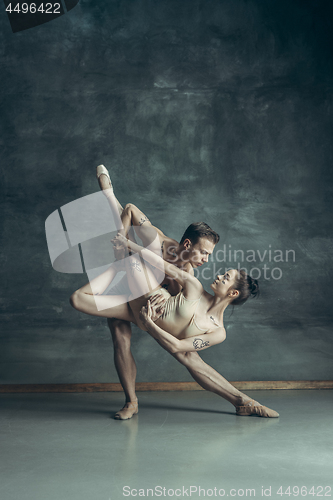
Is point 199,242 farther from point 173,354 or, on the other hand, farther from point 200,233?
point 173,354

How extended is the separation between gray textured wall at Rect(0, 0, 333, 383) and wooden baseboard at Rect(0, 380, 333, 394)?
0.31 feet

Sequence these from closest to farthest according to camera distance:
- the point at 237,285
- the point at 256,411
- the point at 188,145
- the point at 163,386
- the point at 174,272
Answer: the point at 174,272
the point at 237,285
the point at 256,411
the point at 163,386
the point at 188,145

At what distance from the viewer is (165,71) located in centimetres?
474

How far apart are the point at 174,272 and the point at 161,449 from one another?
113 cm

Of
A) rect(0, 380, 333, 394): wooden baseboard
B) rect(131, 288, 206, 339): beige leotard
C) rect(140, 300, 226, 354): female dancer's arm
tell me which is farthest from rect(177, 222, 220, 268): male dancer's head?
rect(0, 380, 333, 394): wooden baseboard

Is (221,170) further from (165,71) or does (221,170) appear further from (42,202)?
(42,202)

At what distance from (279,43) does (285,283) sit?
2.43 metres

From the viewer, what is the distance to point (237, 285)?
338cm

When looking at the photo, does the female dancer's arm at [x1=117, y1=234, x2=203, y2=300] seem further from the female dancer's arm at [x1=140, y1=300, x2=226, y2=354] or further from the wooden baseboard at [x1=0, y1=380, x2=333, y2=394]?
the wooden baseboard at [x1=0, y1=380, x2=333, y2=394]

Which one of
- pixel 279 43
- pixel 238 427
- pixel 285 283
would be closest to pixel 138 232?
pixel 238 427

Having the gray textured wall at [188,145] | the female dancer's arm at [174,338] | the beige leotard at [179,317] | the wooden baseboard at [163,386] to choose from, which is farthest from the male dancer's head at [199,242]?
the wooden baseboard at [163,386]

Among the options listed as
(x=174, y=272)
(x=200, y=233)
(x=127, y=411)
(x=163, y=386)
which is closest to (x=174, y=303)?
(x=174, y=272)

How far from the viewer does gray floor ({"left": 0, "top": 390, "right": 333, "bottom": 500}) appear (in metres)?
2.33

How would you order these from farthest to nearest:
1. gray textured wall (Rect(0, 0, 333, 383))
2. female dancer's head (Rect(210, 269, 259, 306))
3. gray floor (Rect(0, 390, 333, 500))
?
gray textured wall (Rect(0, 0, 333, 383)) → female dancer's head (Rect(210, 269, 259, 306)) → gray floor (Rect(0, 390, 333, 500))
